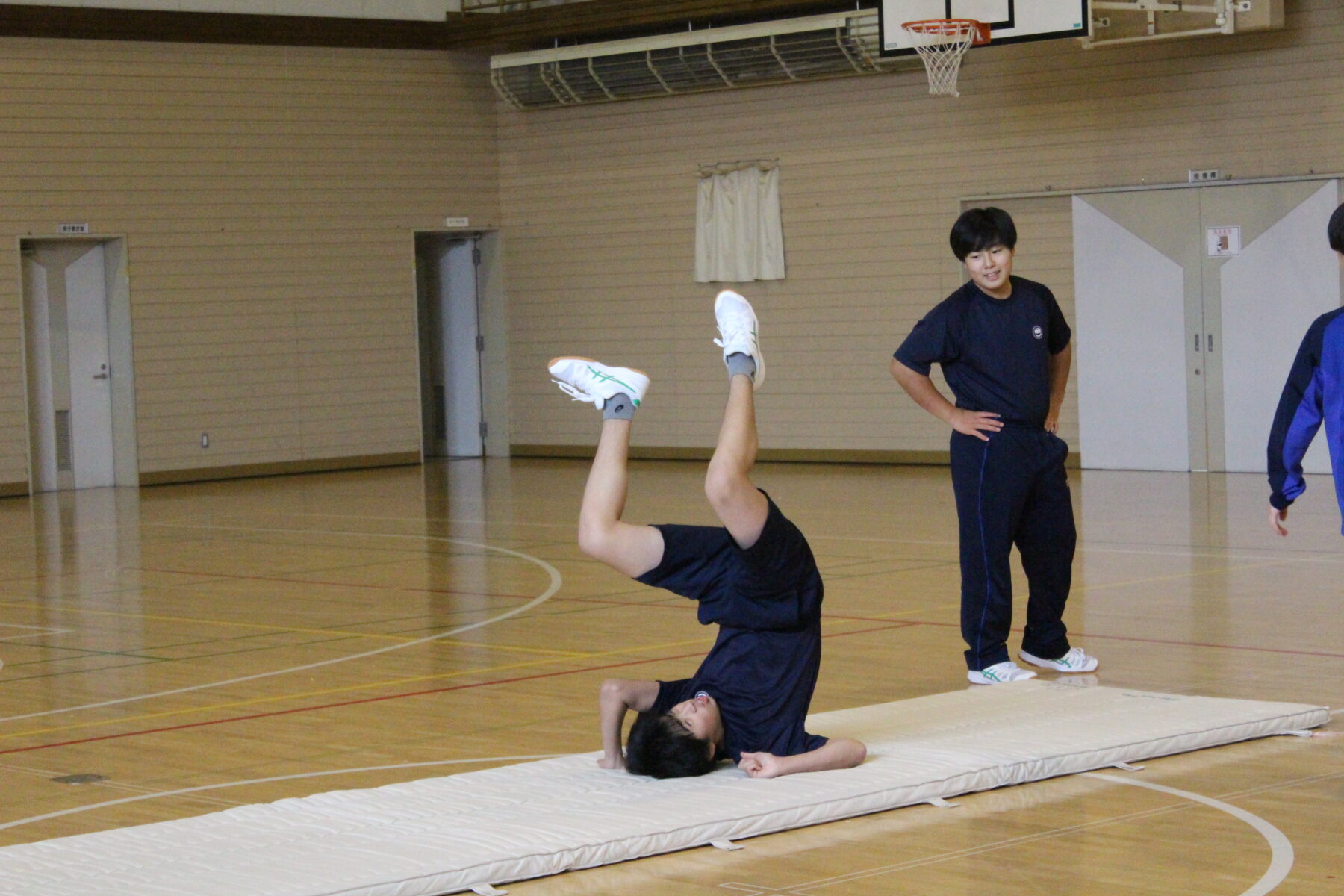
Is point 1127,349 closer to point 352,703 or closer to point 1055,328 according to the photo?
point 1055,328

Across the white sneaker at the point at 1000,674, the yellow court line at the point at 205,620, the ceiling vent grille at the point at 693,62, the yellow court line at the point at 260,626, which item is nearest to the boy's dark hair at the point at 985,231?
the white sneaker at the point at 1000,674

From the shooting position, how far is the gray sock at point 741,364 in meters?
5.18

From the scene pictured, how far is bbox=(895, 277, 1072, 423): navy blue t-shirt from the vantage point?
6.74 m

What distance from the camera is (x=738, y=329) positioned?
5219 mm

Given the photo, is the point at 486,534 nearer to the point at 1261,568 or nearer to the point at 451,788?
the point at 1261,568

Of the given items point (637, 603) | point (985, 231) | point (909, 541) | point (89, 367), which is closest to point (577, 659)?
point (637, 603)

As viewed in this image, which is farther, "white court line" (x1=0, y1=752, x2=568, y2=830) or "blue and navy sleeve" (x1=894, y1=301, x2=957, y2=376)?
"blue and navy sleeve" (x1=894, y1=301, x2=957, y2=376)

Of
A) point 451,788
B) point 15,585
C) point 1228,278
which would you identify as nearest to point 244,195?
point 15,585

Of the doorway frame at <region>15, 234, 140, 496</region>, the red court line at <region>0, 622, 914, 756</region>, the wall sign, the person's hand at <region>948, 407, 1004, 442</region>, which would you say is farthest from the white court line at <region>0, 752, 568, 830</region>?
the doorway frame at <region>15, 234, 140, 496</region>

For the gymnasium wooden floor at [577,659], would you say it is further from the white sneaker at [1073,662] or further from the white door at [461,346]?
the white door at [461,346]

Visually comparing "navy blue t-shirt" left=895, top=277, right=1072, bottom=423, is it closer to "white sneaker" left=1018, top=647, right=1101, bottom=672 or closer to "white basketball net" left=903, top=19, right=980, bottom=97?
"white sneaker" left=1018, top=647, right=1101, bottom=672

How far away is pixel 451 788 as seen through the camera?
196 inches

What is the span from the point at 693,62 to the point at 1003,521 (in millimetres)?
12070

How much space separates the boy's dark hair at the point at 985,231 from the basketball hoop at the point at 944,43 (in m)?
→ 8.26
